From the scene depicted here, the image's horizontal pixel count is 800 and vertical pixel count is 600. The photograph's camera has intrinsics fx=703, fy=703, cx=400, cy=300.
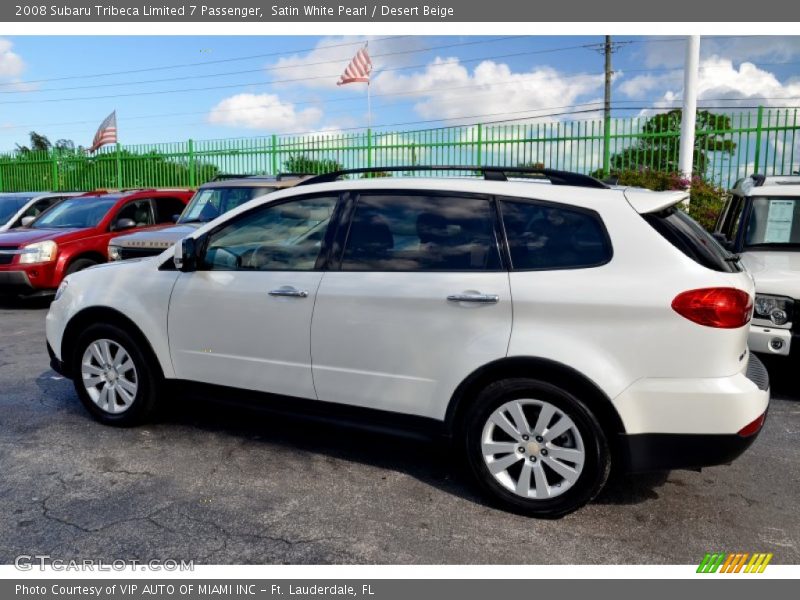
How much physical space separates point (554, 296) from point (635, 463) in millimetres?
889

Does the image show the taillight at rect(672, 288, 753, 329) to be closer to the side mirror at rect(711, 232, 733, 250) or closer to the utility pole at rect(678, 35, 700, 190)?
the side mirror at rect(711, 232, 733, 250)

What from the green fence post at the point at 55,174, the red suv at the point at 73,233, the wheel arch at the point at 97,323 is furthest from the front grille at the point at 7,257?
the green fence post at the point at 55,174

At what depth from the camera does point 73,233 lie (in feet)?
33.4

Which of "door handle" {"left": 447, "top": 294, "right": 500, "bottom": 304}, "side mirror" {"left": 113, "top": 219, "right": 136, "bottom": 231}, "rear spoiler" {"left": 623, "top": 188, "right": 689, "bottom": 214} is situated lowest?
"door handle" {"left": 447, "top": 294, "right": 500, "bottom": 304}

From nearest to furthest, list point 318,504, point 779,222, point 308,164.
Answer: point 318,504 < point 779,222 < point 308,164

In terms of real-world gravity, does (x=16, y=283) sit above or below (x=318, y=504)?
above

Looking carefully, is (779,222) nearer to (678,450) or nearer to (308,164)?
(678,450)

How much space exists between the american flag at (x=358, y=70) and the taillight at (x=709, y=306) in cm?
1673

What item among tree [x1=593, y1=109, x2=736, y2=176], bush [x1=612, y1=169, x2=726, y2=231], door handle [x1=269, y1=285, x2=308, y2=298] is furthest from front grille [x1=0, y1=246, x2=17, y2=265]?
tree [x1=593, y1=109, x2=736, y2=176]

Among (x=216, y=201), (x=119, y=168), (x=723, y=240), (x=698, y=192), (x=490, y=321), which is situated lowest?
(x=490, y=321)

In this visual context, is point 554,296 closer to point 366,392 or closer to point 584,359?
point 584,359

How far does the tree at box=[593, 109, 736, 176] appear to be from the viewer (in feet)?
43.0

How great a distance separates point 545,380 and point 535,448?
0.35 m

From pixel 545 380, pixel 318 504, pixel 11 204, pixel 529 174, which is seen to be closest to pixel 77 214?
pixel 11 204
